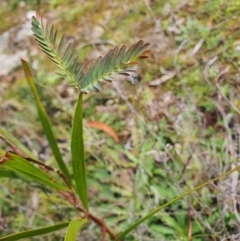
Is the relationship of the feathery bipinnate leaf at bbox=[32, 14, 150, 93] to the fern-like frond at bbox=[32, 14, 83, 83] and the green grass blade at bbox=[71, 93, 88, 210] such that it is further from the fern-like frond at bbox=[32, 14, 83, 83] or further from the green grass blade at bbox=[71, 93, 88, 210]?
the green grass blade at bbox=[71, 93, 88, 210]

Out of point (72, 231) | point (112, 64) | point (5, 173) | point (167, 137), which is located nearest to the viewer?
point (112, 64)

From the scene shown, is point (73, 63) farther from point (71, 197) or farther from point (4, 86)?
point (4, 86)

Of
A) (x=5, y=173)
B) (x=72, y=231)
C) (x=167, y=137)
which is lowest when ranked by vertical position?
(x=167, y=137)

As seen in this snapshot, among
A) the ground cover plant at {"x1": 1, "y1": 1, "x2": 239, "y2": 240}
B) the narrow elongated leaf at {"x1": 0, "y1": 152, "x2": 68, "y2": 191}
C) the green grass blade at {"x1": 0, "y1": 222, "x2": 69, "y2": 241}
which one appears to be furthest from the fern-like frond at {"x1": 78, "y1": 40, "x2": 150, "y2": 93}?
the ground cover plant at {"x1": 1, "y1": 1, "x2": 239, "y2": 240}

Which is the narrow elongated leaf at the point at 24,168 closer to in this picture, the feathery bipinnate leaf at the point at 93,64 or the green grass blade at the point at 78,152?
the green grass blade at the point at 78,152

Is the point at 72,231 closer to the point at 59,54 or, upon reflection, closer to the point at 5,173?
the point at 5,173

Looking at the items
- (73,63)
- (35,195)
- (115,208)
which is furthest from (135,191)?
(73,63)

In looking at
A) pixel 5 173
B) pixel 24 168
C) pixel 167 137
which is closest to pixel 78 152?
pixel 24 168

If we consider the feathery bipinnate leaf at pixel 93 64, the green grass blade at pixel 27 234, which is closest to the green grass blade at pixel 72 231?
the green grass blade at pixel 27 234
